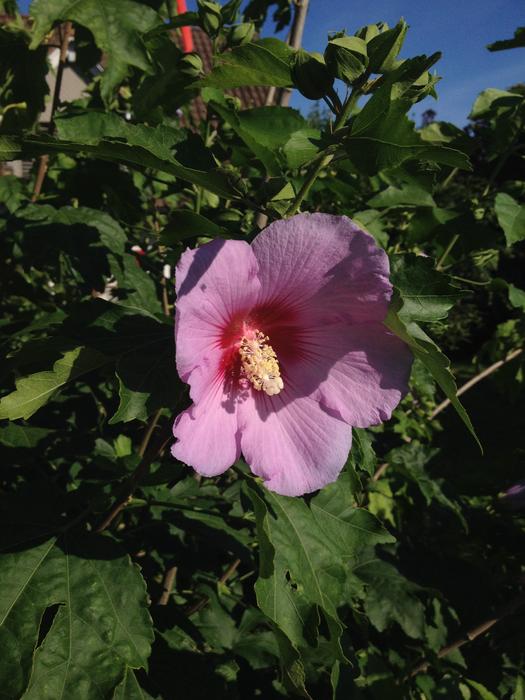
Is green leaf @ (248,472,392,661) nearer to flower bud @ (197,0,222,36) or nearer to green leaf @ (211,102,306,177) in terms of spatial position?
green leaf @ (211,102,306,177)

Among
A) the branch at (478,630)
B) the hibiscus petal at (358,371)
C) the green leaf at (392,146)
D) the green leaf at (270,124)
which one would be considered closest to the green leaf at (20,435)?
the hibiscus petal at (358,371)

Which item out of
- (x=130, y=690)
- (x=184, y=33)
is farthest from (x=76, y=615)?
(x=184, y=33)

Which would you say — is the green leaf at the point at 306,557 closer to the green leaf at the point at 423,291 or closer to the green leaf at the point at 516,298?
the green leaf at the point at 423,291

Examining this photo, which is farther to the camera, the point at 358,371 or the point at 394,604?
the point at 394,604

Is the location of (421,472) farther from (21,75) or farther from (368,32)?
(21,75)

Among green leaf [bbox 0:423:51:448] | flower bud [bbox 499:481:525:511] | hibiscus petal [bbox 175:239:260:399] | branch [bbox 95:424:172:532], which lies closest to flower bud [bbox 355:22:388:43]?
hibiscus petal [bbox 175:239:260:399]
